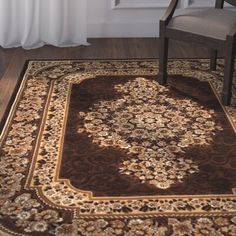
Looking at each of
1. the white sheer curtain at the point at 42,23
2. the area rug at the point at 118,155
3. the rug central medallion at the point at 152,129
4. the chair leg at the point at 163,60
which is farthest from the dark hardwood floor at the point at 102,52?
the rug central medallion at the point at 152,129

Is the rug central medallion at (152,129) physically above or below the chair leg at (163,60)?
below

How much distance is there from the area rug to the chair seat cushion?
380mm

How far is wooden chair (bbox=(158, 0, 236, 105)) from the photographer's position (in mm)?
2633

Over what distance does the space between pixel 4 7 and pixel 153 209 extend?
2.42 metres

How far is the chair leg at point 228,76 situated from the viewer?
263cm

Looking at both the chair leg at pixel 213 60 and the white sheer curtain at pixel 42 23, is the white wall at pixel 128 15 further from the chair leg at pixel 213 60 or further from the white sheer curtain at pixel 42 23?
the chair leg at pixel 213 60

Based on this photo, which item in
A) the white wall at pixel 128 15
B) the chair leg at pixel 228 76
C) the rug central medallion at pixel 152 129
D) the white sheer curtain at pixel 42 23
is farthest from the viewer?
the white wall at pixel 128 15

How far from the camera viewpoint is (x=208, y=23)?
8.92 ft

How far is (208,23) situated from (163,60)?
41cm

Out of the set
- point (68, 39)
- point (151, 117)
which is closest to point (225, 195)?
point (151, 117)

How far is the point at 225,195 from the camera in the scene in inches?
76.2

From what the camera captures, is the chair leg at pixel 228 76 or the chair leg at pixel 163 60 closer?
the chair leg at pixel 228 76

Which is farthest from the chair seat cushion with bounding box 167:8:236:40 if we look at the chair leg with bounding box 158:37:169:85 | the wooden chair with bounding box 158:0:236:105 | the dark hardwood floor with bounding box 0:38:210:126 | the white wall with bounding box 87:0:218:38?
the white wall with bounding box 87:0:218:38

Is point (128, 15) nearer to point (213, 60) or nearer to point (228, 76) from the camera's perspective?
point (213, 60)
